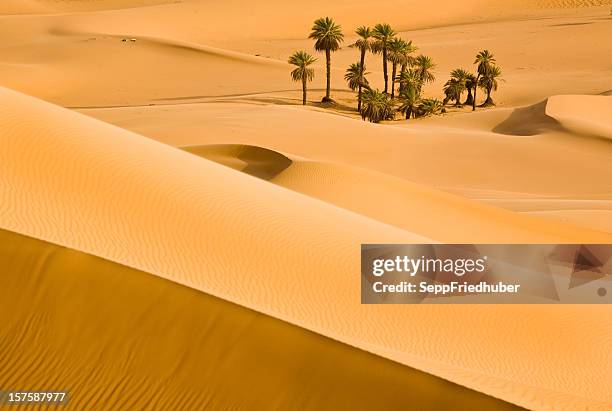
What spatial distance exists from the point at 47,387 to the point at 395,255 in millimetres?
4388

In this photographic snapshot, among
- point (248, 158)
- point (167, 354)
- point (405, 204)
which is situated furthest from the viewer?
point (248, 158)

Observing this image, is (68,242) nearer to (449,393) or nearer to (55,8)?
(449,393)

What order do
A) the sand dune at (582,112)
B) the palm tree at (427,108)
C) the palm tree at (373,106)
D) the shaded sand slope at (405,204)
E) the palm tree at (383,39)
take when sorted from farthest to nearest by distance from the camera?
the palm tree at (383,39)
the palm tree at (427,108)
the palm tree at (373,106)
the sand dune at (582,112)
the shaded sand slope at (405,204)

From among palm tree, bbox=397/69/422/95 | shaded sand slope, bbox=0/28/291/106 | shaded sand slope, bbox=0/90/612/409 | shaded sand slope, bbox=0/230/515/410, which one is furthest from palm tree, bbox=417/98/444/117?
shaded sand slope, bbox=0/230/515/410

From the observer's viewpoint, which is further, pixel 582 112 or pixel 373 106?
pixel 373 106

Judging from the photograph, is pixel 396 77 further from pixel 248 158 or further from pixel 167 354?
pixel 167 354

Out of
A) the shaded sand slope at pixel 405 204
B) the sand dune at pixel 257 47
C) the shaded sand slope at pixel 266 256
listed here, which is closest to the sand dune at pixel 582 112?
the sand dune at pixel 257 47

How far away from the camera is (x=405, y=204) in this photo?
14891 mm

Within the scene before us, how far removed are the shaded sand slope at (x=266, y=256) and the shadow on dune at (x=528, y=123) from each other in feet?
64.9

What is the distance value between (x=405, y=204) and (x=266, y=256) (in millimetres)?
7583

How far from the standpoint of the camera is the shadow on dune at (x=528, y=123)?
27.9 m

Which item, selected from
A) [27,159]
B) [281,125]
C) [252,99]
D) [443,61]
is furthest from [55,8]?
[27,159]

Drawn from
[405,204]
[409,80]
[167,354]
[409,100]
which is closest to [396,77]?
[409,80]

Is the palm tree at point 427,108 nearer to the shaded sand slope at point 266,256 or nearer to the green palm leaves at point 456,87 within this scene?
the green palm leaves at point 456,87
